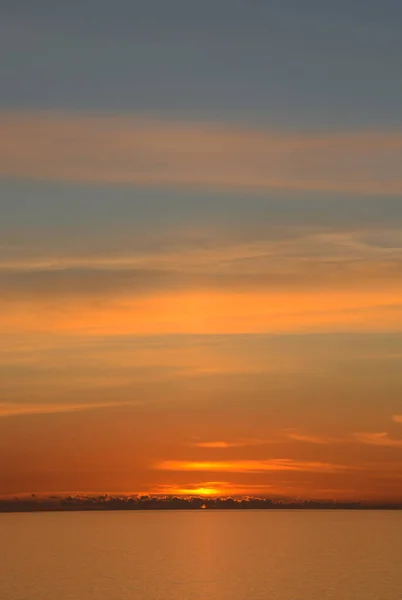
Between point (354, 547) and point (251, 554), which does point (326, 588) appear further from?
point (354, 547)

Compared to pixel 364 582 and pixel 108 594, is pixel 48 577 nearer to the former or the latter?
pixel 108 594

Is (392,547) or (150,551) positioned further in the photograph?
(392,547)

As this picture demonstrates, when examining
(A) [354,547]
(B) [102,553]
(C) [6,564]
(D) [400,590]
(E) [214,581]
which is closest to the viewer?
(D) [400,590]

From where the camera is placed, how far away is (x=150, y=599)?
10131 centimetres

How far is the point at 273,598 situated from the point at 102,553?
269ft

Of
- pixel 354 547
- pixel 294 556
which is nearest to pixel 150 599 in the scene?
pixel 294 556

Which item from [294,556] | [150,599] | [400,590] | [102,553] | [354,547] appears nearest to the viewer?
[150,599]

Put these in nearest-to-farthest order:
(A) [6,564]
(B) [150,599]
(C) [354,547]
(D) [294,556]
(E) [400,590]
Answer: (B) [150,599]
(E) [400,590]
(A) [6,564]
(D) [294,556]
(C) [354,547]

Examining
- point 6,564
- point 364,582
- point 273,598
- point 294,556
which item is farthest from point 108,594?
point 294,556

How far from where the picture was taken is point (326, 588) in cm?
11119

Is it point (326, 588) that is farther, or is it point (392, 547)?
point (392, 547)

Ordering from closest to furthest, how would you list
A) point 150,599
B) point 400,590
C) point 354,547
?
point 150,599 → point 400,590 → point 354,547

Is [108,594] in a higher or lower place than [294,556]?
lower

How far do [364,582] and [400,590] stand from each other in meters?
7.45
